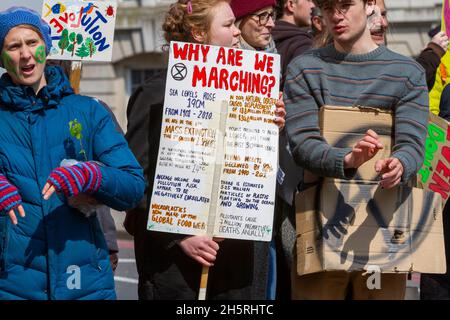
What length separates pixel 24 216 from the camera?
14.4ft

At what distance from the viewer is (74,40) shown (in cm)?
606

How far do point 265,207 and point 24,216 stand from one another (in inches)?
44.7

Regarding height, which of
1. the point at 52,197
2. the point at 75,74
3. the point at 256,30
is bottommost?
the point at 52,197

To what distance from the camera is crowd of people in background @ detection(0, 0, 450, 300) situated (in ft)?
14.5

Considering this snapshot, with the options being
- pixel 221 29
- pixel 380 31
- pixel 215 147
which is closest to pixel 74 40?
pixel 221 29

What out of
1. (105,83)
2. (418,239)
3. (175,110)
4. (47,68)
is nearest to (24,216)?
(47,68)

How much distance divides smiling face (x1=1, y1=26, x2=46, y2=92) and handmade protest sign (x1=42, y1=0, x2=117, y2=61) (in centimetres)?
139

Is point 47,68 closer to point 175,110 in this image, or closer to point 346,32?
point 175,110

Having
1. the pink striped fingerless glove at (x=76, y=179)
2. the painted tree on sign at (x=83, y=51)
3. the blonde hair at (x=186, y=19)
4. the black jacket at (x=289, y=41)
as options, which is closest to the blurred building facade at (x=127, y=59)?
the black jacket at (x=289, y=41)

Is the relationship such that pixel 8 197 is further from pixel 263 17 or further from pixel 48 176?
pixel 263 17

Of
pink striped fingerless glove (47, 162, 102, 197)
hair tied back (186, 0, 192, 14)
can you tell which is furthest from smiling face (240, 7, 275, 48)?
pink striped fingerless glove (47, 162, 102, 197)

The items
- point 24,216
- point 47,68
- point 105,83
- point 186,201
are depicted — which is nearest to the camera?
point 24,216

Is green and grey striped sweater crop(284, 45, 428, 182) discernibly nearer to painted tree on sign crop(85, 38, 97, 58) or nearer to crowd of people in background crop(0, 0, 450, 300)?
crowd of people in background crop(0, 0, 450, 300)

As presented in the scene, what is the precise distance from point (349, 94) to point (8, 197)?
5.06ft
